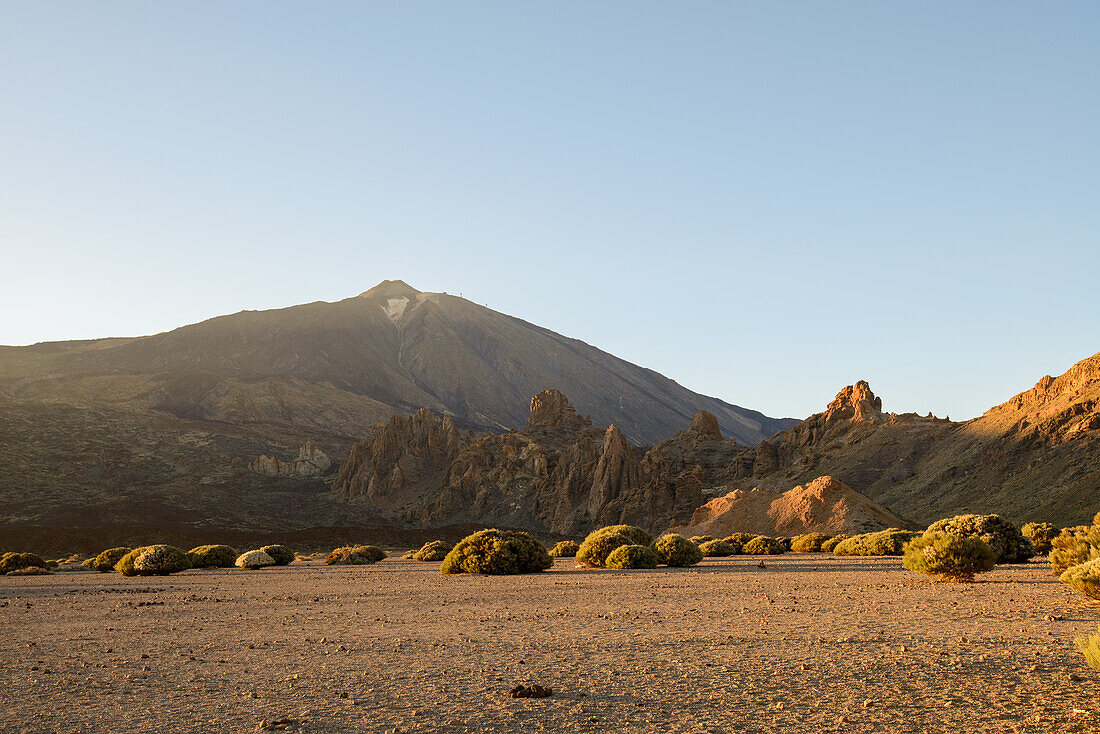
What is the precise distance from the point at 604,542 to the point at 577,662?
2161 centimetres

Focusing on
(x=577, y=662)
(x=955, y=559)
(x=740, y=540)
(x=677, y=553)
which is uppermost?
(x=955, y=559)

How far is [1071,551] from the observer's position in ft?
59.0

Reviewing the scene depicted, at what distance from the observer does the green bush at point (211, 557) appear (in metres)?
37.0

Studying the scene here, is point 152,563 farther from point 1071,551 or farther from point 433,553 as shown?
point 1071,551

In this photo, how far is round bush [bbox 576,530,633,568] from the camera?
3039 cm

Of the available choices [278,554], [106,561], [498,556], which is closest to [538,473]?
[278,554]

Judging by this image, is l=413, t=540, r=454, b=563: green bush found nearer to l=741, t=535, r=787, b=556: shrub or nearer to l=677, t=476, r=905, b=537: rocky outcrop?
l=741, t=535, r=787, b=556: shrub

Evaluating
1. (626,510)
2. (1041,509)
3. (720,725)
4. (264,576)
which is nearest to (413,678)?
(720,725)

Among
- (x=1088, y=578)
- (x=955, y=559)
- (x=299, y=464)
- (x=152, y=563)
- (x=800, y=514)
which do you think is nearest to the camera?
(x=1088, y=578)

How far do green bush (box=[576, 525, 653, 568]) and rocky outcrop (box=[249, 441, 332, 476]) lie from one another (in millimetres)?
86493

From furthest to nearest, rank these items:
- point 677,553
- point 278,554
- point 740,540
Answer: point 740,540, point 278,554, point 677,553

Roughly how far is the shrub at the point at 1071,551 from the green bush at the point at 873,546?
29.9ft

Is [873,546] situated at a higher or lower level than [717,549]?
higher

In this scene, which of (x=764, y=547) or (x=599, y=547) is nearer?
(x=599, y=547)
